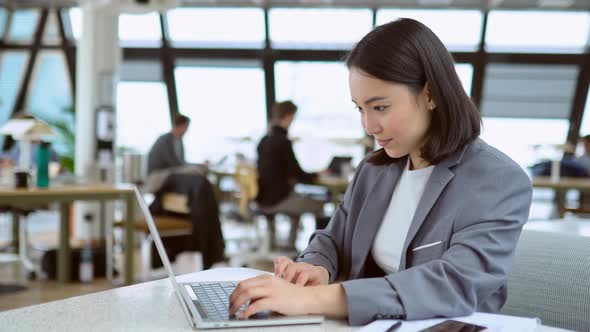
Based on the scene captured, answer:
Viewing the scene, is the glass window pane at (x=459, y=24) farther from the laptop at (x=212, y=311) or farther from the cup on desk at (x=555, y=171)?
the laptop at (x=212, y=311)

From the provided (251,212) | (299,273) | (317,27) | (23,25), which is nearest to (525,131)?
(317,27)

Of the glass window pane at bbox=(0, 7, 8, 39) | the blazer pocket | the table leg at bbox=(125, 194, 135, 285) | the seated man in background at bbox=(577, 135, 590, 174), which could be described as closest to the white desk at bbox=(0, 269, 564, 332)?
the blazer pocket

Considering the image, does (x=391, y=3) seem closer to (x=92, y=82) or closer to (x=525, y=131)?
(x=525, y=131)

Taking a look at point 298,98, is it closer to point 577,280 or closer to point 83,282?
point 83,282

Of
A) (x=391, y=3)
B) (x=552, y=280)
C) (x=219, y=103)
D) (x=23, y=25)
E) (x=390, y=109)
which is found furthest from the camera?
(x=23, y=25)

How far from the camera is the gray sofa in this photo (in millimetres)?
1377

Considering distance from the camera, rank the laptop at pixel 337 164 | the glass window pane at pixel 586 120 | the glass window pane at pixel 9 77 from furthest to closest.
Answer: the glass window pane at pixel 9 77
the glass window pane at pixel 586 120
the laptop at pixel 337 164

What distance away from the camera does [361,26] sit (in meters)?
8.77

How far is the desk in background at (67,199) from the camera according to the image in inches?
166

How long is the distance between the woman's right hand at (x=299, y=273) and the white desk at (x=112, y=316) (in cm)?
21

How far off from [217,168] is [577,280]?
242 inches

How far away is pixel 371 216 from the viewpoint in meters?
1.49

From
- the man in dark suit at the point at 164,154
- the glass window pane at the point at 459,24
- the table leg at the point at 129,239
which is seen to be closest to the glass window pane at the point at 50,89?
the man in dark suit at the point at 164,154

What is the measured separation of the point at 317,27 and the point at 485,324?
8.08 meters
